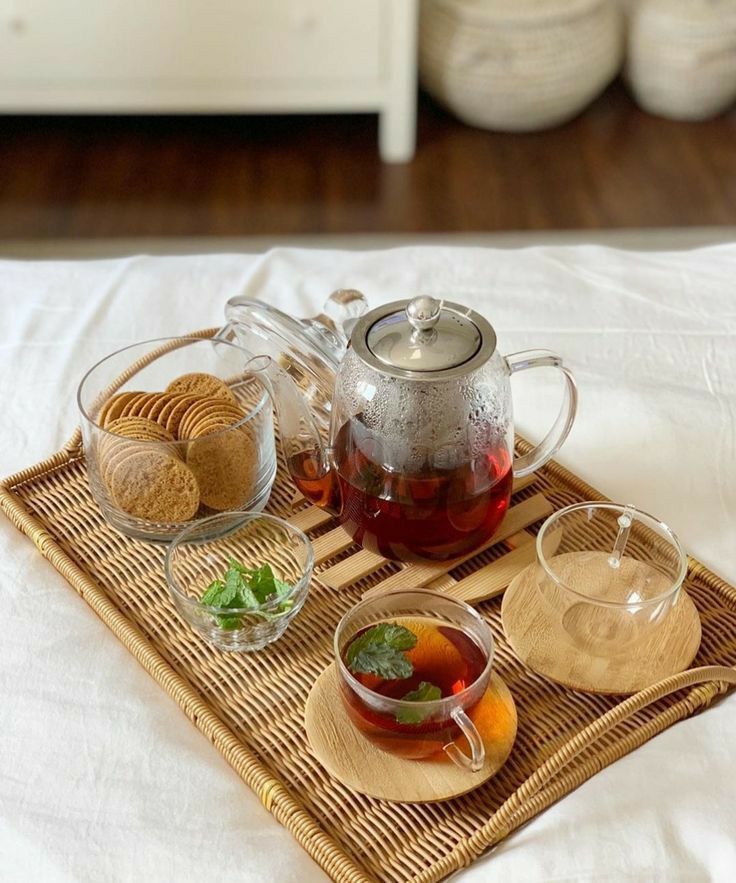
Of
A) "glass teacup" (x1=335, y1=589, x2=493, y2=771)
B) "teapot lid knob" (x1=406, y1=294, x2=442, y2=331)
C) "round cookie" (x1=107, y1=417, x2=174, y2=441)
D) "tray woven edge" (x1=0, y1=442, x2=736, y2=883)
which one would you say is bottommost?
"tray woven edge" (x1=0, y1=442, x2=736, y2=883)

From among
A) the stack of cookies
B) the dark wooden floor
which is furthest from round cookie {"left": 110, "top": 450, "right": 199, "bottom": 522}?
the dark wooden floor

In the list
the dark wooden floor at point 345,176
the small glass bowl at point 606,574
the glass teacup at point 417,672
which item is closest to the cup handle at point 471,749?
the glass teacup at point 417,672

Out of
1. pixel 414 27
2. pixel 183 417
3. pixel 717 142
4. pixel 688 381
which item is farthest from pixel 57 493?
pixel 717 142

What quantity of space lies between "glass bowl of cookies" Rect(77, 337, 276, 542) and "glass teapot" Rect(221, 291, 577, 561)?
0.03 m

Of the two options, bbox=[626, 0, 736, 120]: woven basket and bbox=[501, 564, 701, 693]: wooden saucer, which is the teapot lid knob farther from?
bbox=[626, 0, 736, 120]: woven basket

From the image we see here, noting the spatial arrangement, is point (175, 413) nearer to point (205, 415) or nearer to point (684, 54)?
point (205, 415)

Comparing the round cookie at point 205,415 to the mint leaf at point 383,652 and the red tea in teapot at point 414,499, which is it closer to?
the red tea in teapot at point 414,499

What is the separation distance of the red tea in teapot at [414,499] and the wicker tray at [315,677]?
0.09 feet

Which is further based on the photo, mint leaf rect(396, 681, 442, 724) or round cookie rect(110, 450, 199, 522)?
round cookie rect(110, 450, 199, 522)

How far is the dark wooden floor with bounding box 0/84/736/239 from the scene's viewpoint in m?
2.13

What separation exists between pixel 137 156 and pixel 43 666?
1801 mm

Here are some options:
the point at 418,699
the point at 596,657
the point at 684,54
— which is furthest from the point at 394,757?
the point at 684,54

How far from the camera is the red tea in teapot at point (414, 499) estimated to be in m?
0.73

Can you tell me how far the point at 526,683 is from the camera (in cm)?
70
